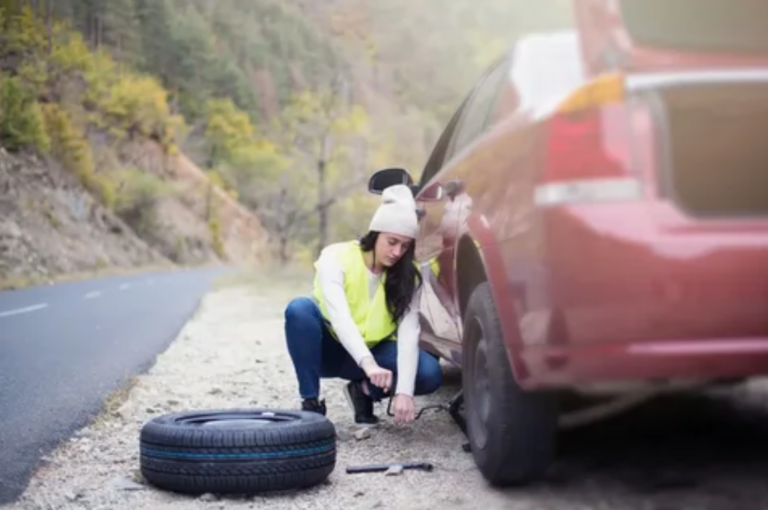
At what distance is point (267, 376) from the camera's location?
6785 mm

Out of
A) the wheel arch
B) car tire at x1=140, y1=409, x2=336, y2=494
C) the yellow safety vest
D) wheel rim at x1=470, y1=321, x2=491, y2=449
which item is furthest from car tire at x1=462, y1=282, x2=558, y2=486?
the yellow safety vest

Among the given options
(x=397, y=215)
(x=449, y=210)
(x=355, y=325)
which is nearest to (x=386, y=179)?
(x=397, y=215)

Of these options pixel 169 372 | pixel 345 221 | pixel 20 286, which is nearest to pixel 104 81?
pixel 345 221

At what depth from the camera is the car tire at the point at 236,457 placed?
11.1ft

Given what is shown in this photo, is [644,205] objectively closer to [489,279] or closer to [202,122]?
[489,279]

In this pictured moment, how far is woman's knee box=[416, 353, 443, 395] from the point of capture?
14.5 ft

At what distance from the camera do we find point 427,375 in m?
4.41

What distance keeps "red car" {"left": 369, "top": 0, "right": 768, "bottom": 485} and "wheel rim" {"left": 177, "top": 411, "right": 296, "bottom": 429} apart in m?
1.37

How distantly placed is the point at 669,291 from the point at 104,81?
3893 cm

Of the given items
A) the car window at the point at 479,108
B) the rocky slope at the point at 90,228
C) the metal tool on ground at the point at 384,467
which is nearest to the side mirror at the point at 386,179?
the car window at the point at 479,108

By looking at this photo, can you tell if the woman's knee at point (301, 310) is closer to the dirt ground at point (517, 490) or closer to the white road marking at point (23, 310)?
the dirt ground at point (517, 490)

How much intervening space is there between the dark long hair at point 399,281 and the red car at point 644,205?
154 centimetres

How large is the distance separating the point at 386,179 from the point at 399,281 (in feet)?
3.18

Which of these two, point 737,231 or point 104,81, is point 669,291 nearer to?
point 737,231
